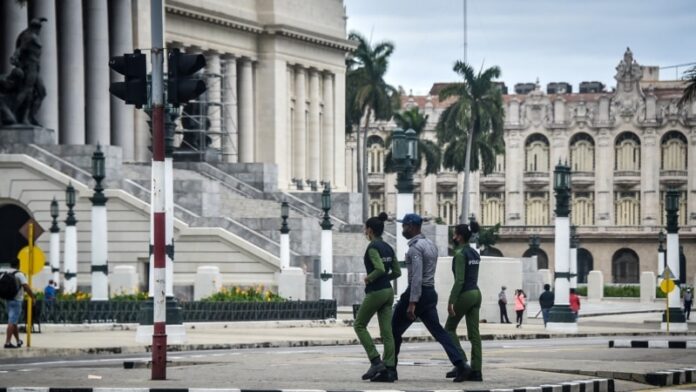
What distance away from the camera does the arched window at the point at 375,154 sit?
423ft

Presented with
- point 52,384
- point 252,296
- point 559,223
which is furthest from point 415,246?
point 252,296

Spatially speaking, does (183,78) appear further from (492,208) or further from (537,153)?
(492,208)

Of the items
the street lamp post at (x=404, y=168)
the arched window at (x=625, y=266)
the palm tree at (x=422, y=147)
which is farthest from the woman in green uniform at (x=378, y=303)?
the arched window at (x=625, y=266)

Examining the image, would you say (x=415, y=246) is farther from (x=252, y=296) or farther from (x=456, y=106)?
(x=456, y=106)

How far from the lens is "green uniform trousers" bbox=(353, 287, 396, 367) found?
22453 mm

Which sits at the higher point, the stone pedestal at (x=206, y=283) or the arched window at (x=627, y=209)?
the arched window at (x=627, y=209)

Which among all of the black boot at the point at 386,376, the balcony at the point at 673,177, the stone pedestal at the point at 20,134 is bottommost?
the black boot at the point at 386,376

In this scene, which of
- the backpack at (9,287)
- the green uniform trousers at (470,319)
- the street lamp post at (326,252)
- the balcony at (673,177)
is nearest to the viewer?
the green uniform trousers at (470,319)

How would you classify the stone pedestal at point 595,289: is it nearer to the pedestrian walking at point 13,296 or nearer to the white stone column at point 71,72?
the white stone column at point 71,72

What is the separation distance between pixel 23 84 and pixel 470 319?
45.7m

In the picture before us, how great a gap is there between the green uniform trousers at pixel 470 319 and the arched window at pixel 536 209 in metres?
104

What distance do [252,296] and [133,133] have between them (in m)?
33.0

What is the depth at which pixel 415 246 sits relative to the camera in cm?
2292

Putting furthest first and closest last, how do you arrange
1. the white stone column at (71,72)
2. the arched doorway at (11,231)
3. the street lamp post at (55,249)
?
the white stone column at (71,72)
the arched doorway at (11,231)
the street lamp post at (55,249)
